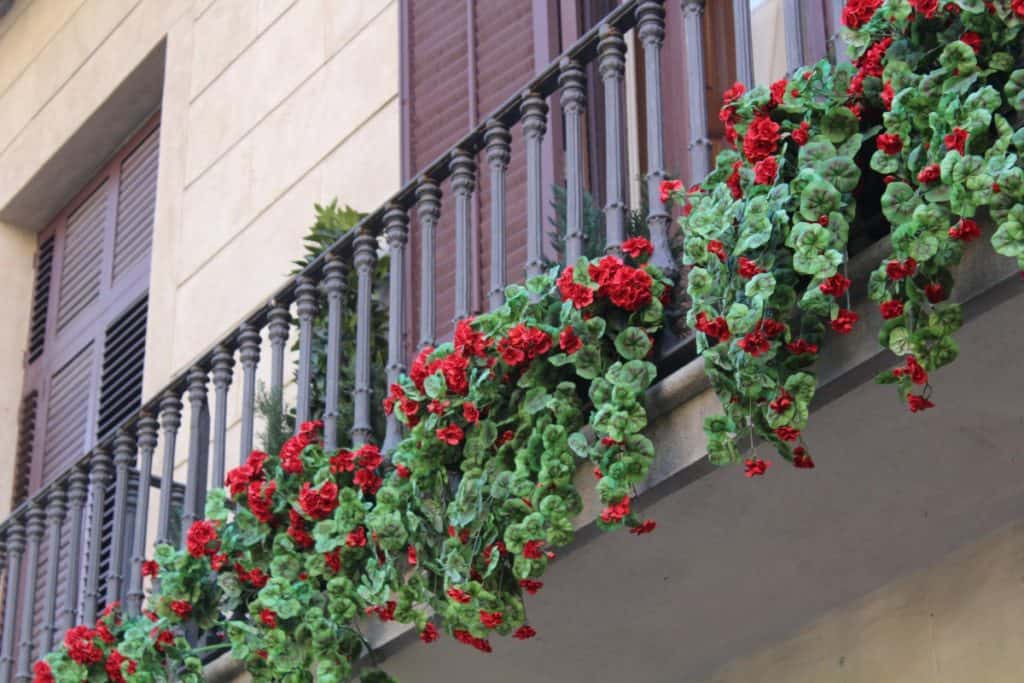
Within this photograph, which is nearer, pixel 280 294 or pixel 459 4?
pixel 280 294

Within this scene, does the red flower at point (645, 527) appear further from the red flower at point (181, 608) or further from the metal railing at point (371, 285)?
the red flower at point (181, 608)

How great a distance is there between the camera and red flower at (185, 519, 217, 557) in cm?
597

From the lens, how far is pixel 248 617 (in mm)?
5984

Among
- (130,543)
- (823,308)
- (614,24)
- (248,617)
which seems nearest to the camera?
(823,308)

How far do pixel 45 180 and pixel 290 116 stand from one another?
8.43 feet

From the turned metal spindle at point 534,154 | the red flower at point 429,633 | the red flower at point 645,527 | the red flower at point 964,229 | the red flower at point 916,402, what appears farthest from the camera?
the turned metal spindle at point 534,154

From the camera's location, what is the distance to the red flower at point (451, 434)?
17.1 feet

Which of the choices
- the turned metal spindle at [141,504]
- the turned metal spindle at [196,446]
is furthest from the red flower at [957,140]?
the turned metal spindle at [141,504]

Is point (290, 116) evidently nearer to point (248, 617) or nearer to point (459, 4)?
point (459, 4)

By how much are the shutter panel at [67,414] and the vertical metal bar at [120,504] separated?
302 centimetres

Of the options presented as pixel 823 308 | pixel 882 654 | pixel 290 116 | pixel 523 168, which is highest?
pixel 290 116

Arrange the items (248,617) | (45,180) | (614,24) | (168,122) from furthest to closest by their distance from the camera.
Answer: (45,180) < (168,122) < (248,617) < (614,24)

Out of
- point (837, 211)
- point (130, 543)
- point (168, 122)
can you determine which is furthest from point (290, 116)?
point (837, 211)

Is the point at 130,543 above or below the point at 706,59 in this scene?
below
